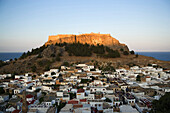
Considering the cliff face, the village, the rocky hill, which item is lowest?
the village

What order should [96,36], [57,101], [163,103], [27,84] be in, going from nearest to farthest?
[163,103] < [57,101] < [27,84] < [96,36]

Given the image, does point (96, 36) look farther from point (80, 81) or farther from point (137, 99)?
point (137, 99)

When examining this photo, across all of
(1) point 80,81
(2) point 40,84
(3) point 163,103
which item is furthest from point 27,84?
(3) point 163,103

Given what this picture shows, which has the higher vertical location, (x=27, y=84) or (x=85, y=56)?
(x=85, y=56)

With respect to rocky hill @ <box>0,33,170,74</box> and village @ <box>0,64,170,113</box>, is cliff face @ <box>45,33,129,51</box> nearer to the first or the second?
rocky hill @ <box>0,33,170,74</box>

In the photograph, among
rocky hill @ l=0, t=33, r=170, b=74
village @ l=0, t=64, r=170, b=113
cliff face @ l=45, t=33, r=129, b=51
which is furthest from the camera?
cliff face @ l=45, t=33, r=129, b=51

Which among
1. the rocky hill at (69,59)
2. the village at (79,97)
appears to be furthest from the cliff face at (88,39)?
the village at (79,97)

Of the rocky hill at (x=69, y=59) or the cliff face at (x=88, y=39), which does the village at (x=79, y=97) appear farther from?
the cliff face at (x=88, y=39)

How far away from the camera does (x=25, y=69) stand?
117 ft

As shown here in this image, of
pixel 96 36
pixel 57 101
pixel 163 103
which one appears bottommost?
pixel 57 101

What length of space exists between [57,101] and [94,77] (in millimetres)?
10230

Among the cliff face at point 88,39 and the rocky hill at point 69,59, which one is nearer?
the rocky hill at point 69,59

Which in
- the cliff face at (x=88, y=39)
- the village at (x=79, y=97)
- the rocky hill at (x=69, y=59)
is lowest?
the village at (x=79, y=97)

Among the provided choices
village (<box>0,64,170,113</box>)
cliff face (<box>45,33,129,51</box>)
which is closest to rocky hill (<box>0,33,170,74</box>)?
village (<box>0,64,170,113</box>)
